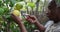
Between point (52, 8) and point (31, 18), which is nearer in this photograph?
point (52, 8)

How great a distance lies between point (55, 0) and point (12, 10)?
13.7 inches

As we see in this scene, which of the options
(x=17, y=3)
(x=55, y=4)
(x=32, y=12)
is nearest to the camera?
(x=17, y=3)

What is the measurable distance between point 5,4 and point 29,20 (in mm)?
268

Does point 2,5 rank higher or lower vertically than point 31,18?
higher

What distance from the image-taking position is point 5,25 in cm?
138

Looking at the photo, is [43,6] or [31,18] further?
[43,6]

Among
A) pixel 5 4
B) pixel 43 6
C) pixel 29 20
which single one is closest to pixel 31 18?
pixel 29 20

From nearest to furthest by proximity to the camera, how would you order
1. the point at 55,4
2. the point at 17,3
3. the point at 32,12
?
the point at 17,3, the point at 55,4, the point at 32,12

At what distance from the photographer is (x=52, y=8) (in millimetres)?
1437

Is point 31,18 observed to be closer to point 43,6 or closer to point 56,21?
point 56,21

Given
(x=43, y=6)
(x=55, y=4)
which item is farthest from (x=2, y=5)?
(x=43, y=6)

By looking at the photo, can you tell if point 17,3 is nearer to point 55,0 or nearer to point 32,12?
point 55,0

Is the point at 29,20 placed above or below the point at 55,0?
below

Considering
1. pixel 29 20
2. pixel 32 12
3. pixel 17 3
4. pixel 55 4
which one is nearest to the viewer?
pixel 17 3
